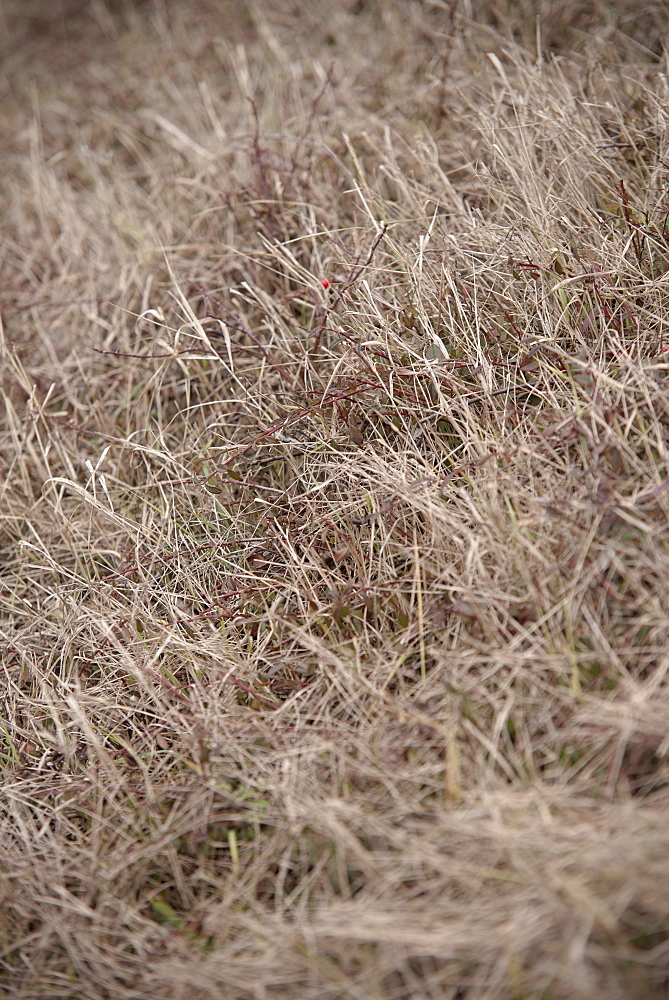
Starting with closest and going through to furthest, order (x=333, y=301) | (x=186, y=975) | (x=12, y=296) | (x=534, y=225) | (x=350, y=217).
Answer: (x=186, y=975) → (x=534, y=225) → (x=333, y=301) → (x=350, y=217) → (x=12, y=296)

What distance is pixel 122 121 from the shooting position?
3.47 meters

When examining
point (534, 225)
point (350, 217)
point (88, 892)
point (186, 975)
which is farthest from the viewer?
point (350, 217)

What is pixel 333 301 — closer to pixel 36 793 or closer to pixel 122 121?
pixel 36 793

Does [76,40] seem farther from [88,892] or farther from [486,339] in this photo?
[88,892]

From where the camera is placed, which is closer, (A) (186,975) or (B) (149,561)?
(A) (186,975)

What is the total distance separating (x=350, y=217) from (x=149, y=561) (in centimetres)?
134

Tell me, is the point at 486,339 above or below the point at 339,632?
above

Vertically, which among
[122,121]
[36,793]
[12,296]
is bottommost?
[36,793]

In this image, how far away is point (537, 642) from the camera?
158 cm

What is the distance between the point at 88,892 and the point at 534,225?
1.96m

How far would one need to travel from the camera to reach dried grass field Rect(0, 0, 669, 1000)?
4.44ft

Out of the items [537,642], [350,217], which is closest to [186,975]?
[537,642]

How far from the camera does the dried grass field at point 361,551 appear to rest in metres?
1.35

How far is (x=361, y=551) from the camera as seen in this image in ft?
6.17
